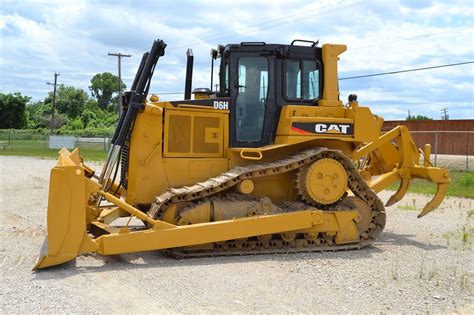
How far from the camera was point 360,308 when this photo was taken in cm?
561

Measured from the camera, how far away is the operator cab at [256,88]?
8.47 meters

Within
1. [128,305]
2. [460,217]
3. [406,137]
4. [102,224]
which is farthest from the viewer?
[460,217]

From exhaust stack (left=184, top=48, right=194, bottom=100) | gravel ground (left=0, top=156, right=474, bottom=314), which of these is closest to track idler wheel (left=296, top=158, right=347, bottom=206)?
gravel ground (left=0, top=156, right=474, bottom=314)

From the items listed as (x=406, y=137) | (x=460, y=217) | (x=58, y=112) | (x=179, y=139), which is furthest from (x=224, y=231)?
(x=58, y=112)

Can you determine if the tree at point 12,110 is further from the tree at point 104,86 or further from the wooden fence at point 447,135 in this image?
the wooden fence at point 447,135

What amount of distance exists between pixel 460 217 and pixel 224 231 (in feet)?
23.2

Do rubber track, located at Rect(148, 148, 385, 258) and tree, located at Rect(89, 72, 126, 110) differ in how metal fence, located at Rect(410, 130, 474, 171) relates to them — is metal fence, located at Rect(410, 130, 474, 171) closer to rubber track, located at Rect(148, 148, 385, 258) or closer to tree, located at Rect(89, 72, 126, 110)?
rubber track, located at Rect(148, 148, 385, 258)

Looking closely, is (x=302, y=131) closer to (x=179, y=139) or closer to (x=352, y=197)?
(x=352, y=197)

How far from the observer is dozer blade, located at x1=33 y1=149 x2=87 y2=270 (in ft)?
21.9

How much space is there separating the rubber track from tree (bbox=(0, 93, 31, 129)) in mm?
69876

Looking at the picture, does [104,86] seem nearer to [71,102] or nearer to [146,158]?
[71,102]

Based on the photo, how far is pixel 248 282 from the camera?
6.40 metres

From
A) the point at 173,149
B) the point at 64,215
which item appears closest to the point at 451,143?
the point at 173,149

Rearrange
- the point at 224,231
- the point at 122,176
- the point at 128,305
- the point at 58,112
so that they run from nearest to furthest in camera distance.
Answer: the point at 128,305
the point at 224,231
the point at 122,176
the point at 58,112
